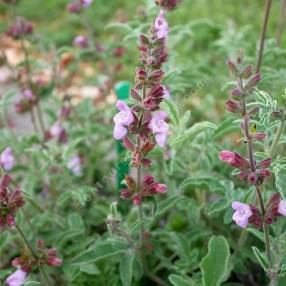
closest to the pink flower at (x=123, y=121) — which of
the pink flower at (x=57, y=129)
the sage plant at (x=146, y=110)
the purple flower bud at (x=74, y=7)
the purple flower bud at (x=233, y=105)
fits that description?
the sage plant at (x=146, y=110)

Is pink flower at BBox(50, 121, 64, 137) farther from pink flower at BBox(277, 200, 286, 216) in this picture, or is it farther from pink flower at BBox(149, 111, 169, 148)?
pink flower at BBox(277, 200, 286, 216)

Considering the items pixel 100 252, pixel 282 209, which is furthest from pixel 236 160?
pixel 100 252

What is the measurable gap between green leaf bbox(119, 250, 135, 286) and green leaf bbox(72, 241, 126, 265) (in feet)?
0.11

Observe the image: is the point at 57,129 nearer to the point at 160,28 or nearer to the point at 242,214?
the point at 160,28

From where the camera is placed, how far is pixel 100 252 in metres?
1.65

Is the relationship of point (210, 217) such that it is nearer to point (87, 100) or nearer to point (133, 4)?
point (87, 100)

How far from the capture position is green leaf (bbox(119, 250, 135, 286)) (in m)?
1.64

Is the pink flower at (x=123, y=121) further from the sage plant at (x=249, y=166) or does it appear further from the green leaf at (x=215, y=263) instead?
the green leaf at (x=215, y=263)

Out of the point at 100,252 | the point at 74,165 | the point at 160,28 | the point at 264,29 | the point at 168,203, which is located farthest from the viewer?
the point at 74,165

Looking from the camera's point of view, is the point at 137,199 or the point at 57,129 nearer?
the point at 137,199

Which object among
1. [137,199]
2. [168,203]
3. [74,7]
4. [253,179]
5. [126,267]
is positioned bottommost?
[126,267]

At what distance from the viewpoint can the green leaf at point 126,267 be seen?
164 centimetres

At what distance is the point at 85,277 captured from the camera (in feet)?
6.19

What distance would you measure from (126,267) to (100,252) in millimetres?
96
